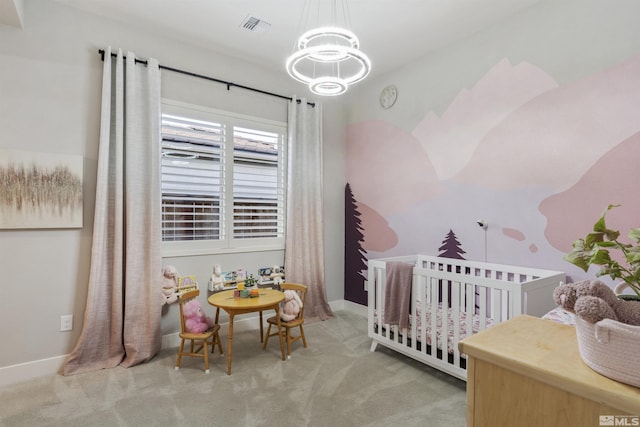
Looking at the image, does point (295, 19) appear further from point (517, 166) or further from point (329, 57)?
point (517, 166)

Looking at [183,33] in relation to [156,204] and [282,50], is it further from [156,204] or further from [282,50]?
[156,204]

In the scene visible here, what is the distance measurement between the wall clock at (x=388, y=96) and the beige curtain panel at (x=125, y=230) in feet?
7.38

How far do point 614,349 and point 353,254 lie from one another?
3.41 metres

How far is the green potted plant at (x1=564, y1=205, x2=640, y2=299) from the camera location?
2.22ft

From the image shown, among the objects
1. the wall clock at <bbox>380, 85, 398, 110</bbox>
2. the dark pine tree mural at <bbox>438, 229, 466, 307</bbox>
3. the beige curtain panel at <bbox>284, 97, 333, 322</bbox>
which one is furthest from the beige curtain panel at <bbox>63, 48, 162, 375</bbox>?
the dark pine tree mural at <bbox>438, 229, 466, 307</bbox>

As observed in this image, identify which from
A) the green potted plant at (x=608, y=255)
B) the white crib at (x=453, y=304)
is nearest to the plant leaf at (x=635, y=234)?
the green potted plant at (x=608, y=255)

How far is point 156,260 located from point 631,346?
2861 millimetres

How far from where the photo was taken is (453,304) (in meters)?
2.23

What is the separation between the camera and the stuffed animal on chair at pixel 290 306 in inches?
112

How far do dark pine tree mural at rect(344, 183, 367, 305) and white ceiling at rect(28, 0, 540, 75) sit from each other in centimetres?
174

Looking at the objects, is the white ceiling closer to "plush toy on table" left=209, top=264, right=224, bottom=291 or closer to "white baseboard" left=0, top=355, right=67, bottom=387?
"plush toy on table" left=209, top=264, right=224, bottom=291

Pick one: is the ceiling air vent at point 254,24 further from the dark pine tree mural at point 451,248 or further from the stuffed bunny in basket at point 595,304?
the stuffed bunny in basket at point 595,304

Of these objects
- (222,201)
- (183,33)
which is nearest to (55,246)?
(222,201)

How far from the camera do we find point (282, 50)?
3172 mm
